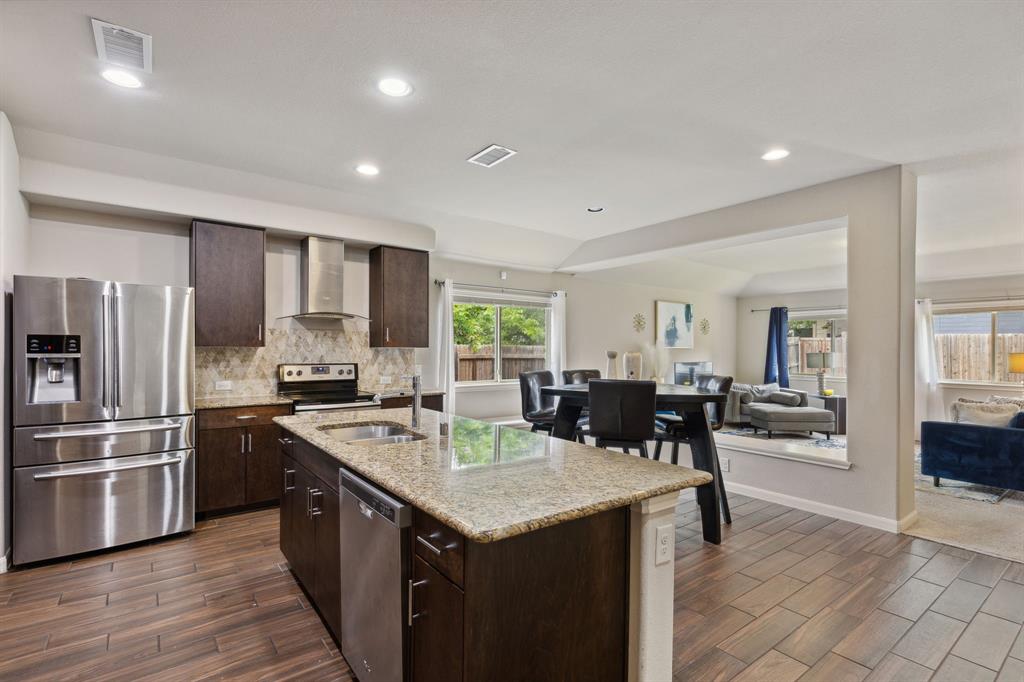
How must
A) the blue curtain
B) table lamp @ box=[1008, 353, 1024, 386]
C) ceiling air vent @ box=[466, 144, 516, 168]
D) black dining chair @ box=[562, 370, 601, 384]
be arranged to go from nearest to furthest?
ceiling air vent @ box=[466, 144, 516, 168]
black dining chair @ box=[562, 370, 601, 384]
table lamp @ box=[1008, 353, 1024, 386]
the blue curtain

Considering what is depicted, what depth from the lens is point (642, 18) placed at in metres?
1.95

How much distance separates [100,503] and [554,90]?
3667mm

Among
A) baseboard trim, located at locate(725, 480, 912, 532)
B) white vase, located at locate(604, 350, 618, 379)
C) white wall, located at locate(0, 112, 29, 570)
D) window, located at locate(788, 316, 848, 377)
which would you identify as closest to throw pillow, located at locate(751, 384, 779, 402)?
window, located at locate(788, 316, 848, 377)

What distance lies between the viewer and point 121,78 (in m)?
2.40

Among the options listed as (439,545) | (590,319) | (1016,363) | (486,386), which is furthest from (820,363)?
(439,545)

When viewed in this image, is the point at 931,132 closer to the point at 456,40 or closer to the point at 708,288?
the point at 456,40

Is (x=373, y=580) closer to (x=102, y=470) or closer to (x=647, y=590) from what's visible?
(x=647, y=590)

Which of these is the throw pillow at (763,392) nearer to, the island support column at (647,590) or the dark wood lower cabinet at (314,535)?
the island support column at (647,590)

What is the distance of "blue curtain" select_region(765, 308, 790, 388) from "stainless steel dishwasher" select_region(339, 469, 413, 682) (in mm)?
8787

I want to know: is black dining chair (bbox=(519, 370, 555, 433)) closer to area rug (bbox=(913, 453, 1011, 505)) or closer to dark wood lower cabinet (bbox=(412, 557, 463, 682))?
area rug (bbox=(913, 453, 1011, 505))

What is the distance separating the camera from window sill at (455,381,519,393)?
6090 millimetres

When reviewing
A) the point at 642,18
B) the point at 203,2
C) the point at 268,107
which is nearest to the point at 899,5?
the point at 642,18

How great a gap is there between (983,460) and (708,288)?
5048 millimetres

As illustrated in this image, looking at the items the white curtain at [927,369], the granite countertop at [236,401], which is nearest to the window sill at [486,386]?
the granite countertop at [236,401]
